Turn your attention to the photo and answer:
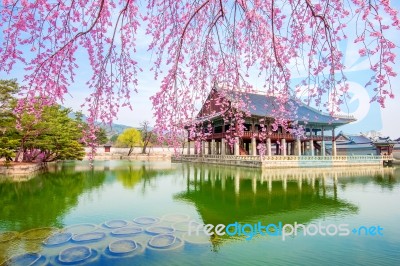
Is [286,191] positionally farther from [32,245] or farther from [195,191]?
[32,245]

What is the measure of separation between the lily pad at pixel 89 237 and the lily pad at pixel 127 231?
0.99 feet

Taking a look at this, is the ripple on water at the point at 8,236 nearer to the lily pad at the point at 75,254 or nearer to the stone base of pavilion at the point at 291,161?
the lily pad at the point at 75,254

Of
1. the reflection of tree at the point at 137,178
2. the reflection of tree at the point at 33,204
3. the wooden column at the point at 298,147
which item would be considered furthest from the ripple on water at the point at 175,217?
the wooden column at the point at 298,147

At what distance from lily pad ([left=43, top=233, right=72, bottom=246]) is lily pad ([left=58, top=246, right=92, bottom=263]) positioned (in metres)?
0.57

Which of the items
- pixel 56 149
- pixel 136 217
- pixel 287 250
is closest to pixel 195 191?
Answer: pixel 136 217

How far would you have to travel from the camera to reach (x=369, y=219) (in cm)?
839

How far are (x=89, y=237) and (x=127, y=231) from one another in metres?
0.89

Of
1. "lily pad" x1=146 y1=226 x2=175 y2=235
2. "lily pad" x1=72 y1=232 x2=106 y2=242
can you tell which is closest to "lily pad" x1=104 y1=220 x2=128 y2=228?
"lily pad" x1=72 y1=232 x2=106 y2=242

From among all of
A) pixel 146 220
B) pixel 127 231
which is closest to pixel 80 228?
pixel 127 231

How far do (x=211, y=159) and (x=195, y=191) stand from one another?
682 inches

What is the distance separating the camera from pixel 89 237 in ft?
21.9

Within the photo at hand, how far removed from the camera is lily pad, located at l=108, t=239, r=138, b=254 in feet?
→ 19.3

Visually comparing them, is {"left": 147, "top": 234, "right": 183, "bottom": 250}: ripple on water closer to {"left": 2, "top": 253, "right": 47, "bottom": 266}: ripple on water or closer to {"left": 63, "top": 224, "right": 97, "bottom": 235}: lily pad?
{"left": 63, "top": 224, "right": 97, "bottom": 235}: lily pad

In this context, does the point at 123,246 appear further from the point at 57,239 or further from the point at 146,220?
the point at 146,220
